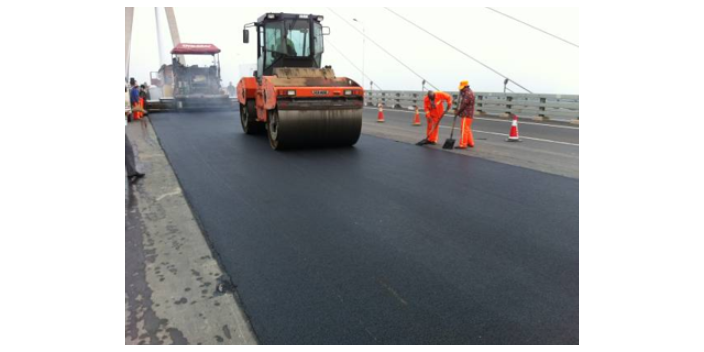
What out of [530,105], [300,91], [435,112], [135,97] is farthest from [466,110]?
[135,97]

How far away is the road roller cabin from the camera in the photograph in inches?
352

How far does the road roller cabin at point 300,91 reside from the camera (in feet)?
29.3

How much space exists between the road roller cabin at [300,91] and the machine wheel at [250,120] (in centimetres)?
52

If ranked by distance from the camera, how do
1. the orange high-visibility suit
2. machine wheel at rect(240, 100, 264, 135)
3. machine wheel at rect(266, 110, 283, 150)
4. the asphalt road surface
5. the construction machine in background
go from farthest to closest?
1. the construction machine in background
2. machine wheel at rect(240, 100, 264, 135)
3. the orange high-visibility suit
4. machine wheel at rect(266, 110, 283, 150)
5. the asphalt road surface

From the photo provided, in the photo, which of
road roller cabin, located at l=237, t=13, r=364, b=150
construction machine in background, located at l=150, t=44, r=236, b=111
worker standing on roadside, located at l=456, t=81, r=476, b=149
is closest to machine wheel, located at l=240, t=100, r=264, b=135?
road roller cabin, located at l=237, t=13, r=364, b=150

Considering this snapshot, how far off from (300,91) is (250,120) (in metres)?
3.41

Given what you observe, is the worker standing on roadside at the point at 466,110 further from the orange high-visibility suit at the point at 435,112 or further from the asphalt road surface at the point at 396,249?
the asphalt road surface at the point at 396,249

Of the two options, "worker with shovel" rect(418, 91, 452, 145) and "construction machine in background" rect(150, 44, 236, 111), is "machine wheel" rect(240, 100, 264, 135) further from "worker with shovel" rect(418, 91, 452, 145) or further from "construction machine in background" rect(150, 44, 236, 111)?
"construction machine in background" rect(150, 44, 236, 111)

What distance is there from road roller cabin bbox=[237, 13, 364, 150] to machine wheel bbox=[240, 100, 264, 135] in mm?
523

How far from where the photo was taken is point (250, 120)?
38.7ft

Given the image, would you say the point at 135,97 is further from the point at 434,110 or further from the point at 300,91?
the point at 434,110
